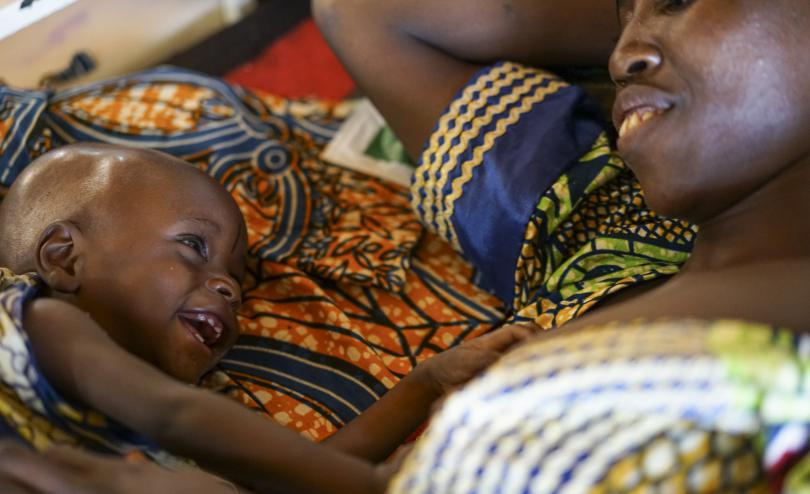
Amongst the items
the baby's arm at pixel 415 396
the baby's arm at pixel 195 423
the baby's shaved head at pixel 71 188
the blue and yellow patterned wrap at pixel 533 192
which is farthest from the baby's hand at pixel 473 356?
the baby's shaved head at pixel 71 188

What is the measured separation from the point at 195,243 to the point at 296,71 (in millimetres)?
993

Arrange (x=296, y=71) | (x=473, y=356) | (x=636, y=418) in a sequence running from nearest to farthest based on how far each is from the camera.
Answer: (x=636, y=418) < (x=473, y=356) < (x=296, y=71)

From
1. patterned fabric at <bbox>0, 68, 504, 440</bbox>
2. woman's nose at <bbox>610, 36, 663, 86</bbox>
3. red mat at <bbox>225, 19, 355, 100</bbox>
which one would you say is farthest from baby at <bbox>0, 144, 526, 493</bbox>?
red mat at <bbox>225, 19, 355, 100</bbox>

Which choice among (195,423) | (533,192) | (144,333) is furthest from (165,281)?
(533,192)

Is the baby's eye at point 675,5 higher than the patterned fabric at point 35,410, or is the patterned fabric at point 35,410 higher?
the baby's eye at point 675,5

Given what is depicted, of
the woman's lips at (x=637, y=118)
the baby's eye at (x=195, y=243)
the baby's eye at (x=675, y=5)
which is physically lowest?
the baby's eye at (x=195, y=243)

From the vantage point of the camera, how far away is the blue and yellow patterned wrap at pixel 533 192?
3.95 ft

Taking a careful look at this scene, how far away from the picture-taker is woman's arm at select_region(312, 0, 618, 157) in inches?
54.3

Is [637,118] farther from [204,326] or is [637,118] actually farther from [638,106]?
[204,326]

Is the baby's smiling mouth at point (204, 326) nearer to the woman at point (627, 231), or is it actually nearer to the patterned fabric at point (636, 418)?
the woman at point (627, 231)

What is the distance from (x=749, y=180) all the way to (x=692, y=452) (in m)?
0.36

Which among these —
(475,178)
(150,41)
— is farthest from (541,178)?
(150,41)

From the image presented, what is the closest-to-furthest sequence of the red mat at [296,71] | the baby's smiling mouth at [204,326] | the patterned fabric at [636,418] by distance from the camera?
the patterned fabric at [636,418] < the baby's smiling mouth at [204,326] < the red mat at [296,71]

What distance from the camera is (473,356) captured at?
3.44 ft
